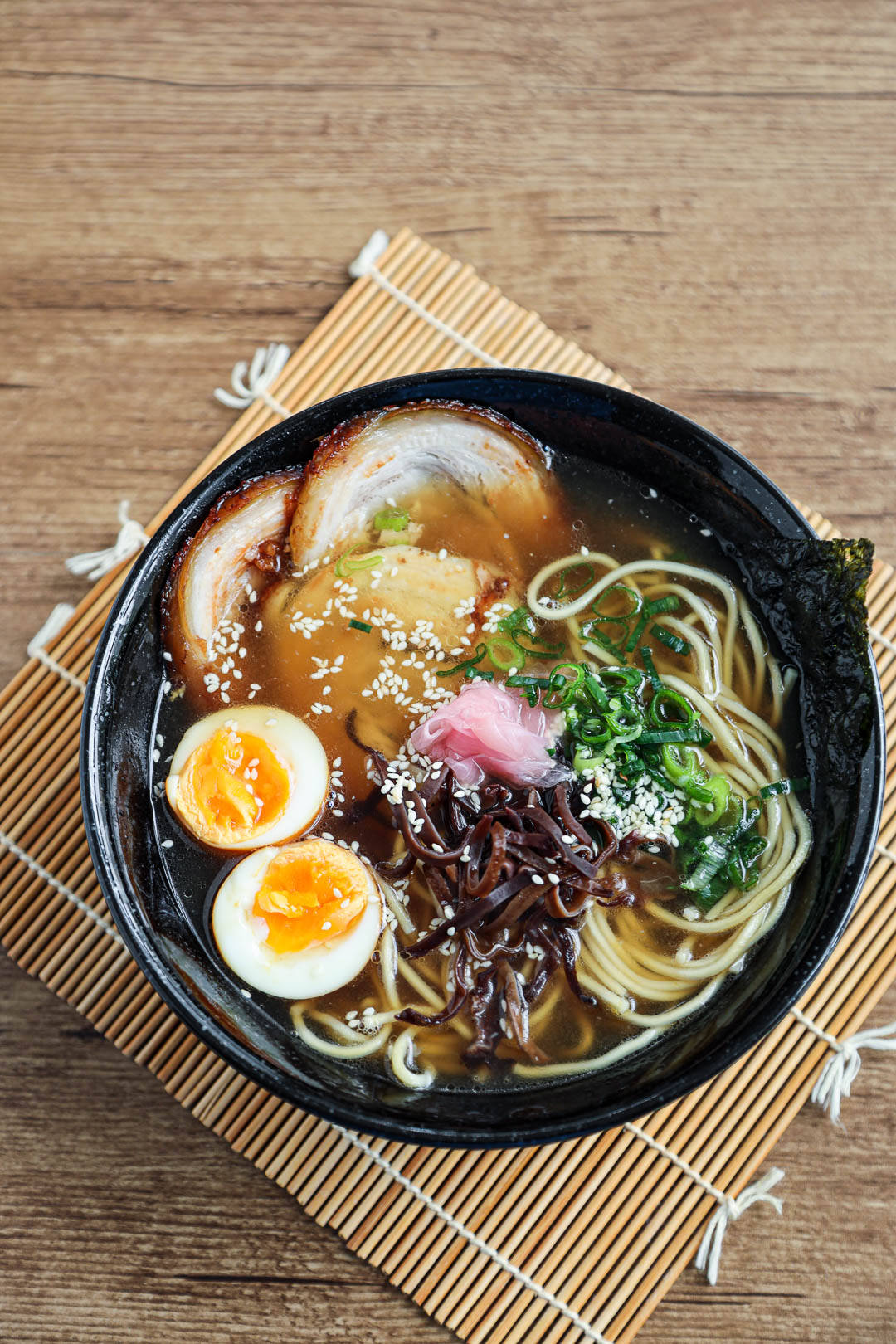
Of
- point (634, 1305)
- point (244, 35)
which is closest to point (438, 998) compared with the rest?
point (634, 1305)

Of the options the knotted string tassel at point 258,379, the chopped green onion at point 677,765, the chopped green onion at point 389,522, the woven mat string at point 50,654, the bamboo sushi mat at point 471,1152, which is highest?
the knotted string tassel at point 258,379

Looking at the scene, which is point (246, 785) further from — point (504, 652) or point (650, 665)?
point (650, 665)

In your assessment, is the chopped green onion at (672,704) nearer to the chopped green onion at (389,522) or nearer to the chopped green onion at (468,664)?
the chopped green onion at (468,664)

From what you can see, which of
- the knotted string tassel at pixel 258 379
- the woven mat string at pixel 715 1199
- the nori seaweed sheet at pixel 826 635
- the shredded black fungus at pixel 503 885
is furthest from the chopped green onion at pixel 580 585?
the woven mat string at pixel 715 1199

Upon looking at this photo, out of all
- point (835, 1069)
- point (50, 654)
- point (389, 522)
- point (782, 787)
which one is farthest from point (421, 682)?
point (835, 1069)

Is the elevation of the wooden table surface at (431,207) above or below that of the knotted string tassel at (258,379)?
above

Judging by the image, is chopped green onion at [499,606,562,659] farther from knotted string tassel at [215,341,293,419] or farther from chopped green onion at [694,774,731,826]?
knotted string tassel at [215,341,293,419]

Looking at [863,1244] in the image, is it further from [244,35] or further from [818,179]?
[244,35]
